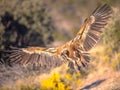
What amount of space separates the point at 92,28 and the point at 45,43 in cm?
1781

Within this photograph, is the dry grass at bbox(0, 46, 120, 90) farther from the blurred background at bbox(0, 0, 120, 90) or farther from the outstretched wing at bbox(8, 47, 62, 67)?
the outstretched wing at bbox(8, 47, 62, 67)

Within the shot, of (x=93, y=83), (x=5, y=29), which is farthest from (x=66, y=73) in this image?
(x=5, y=29)

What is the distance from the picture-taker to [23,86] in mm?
15344

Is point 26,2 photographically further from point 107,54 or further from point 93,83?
point 93,83

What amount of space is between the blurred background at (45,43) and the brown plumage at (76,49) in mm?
1677

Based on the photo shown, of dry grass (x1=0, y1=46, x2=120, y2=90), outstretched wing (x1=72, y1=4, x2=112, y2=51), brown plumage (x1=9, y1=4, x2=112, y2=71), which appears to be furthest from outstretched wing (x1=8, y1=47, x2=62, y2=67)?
dry grass (x1=0, y1=46, x2=120, y2=90)

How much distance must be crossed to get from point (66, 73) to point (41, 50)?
19.6ft

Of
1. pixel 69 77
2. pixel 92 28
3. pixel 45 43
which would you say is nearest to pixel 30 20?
pixel 45 43

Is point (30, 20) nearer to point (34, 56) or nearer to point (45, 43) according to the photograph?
point (45, 43)

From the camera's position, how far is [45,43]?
30797 mm

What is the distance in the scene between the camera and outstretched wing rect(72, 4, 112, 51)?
512 inches

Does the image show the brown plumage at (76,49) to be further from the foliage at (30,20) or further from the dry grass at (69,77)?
the foliage at (30,20)

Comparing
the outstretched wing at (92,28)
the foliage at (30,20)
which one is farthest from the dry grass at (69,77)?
the foliage at (30,20)

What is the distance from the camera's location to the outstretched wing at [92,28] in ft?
42.7
